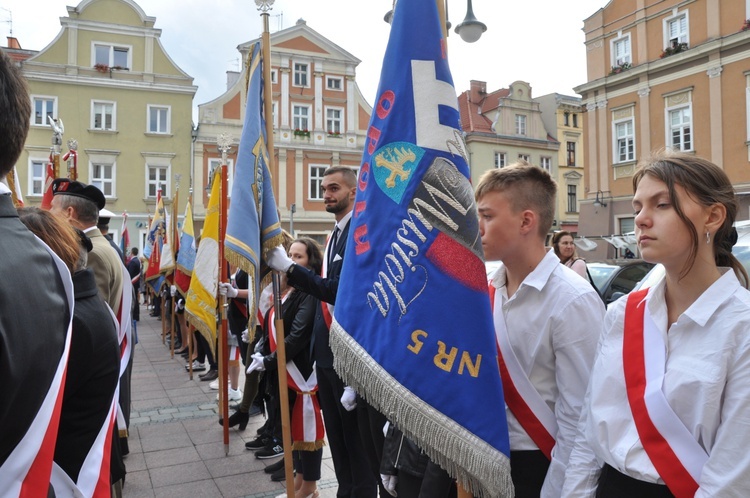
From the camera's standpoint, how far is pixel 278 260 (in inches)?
140

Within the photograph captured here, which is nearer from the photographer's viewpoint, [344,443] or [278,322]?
[278,322]

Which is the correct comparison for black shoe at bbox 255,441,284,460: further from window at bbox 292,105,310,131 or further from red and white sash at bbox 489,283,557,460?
window at bbox 292,105,310,131

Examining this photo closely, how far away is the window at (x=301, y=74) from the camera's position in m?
31.8

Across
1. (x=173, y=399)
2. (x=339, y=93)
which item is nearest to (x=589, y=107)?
(x=339, y=93)

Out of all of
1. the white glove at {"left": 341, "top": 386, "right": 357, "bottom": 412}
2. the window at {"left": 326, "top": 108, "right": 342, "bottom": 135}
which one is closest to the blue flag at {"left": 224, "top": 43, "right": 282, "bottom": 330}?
the white glove at {"left": 341, "top": 386, "right": 357, "bottom": 412}

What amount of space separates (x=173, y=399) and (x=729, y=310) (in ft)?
23.3

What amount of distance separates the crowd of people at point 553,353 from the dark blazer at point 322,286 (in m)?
0.79

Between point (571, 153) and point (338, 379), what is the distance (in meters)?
40.1

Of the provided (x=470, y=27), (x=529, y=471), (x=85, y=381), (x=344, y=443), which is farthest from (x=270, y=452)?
(x=470, y=27)

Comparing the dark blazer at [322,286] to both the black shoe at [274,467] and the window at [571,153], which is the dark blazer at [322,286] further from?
the window at [571,153]

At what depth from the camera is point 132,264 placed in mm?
14711

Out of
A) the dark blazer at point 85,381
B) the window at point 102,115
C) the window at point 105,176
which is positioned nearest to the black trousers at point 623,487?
the dark blazer at point 85,381

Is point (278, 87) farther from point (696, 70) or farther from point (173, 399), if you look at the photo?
point (173, 399)

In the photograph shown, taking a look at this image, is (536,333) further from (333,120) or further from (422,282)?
(333,120)
